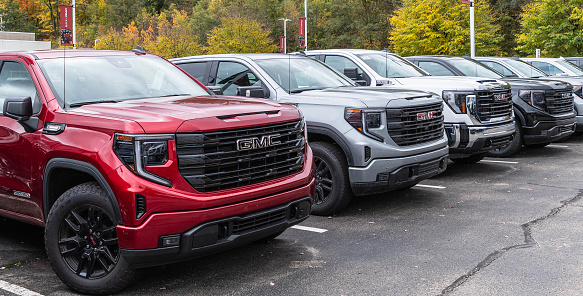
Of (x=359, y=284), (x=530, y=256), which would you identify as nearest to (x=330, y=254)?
(x=359, y=284)

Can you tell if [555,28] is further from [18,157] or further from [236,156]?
[18,157]

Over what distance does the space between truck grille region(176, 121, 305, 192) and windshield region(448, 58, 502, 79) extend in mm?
8281

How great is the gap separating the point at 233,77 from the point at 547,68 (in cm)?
1145

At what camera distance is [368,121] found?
6.71 meters

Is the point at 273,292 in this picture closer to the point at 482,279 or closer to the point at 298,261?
the point at 298,261

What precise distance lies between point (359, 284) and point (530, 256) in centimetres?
168

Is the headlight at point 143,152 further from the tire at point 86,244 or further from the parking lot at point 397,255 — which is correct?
the parking lot at point 397,255

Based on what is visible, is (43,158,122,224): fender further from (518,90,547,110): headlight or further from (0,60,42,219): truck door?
(518,90,547,110): headlight

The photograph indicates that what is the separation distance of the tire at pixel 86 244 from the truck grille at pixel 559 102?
9.08 m

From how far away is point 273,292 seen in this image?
14.9 feet

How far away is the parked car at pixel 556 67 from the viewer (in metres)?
16.0

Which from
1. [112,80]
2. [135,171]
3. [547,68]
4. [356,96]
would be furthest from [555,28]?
[135,171]

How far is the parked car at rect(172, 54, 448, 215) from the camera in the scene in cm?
666

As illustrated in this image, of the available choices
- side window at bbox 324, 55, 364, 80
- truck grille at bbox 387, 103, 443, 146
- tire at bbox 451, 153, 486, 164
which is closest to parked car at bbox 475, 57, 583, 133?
tire at bbox 451, 153, 486, 164
